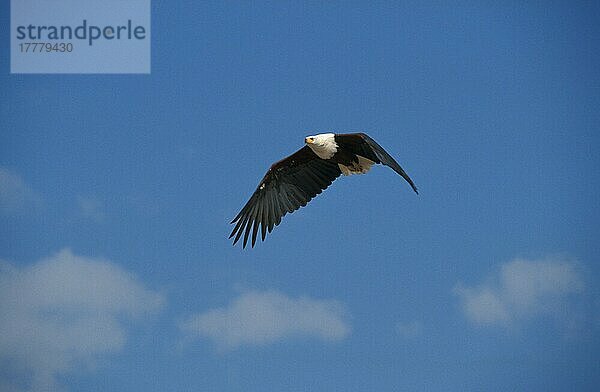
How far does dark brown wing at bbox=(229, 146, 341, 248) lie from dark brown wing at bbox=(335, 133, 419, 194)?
826 mm

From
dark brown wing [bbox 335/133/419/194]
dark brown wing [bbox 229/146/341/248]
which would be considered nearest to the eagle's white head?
dark brown wing [bbox 335/133/419/194]

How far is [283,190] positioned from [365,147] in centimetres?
170

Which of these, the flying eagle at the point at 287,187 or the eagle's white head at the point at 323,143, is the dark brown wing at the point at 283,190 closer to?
the flying eagle at the point at 287,187

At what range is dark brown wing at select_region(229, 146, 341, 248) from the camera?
12625 millimetres

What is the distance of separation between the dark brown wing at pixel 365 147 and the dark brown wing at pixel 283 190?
→ 32.5 inches

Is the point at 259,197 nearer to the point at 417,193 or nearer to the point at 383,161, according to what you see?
the point at 383,161

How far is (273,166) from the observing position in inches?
500

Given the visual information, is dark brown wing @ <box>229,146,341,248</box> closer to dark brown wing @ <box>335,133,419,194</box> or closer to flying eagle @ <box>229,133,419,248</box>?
flying eagle @ <box>229,133,419,248</box>

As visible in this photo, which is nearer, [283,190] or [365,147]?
[365,147]

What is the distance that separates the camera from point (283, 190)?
12805 mm

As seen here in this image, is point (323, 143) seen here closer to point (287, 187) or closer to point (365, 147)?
point (365, 147)

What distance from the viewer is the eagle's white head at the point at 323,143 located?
38.6ft

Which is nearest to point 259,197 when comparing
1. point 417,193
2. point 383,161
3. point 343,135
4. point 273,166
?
point 273,166

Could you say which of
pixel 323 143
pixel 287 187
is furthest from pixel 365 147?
pixel 287 187
